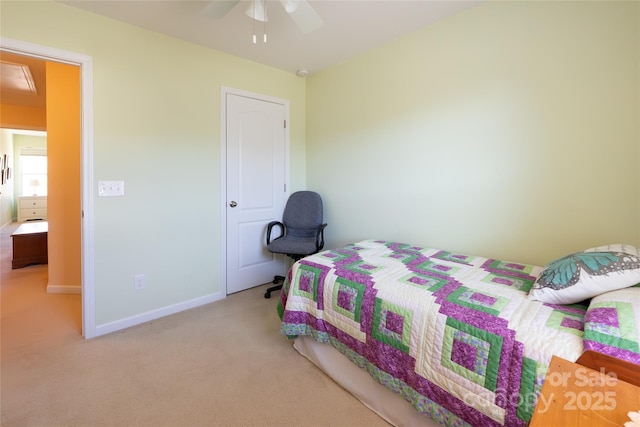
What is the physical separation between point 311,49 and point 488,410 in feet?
9.73

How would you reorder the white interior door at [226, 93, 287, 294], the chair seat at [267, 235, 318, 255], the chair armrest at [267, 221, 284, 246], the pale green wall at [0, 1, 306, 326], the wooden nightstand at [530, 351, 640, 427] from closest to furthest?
1. the wooden nightstand at [530, 351, 640, 427]
2. the pale green wall at [0, 1, 306, 326]
3. the chair seat at [267, 235, 318, 255]
4. the white interior door at [226, 93, 287, 294]
5. the chair armrest at [267, 221, 284, 246]

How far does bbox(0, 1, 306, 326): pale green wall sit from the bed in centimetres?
140

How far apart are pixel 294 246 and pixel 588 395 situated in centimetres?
249

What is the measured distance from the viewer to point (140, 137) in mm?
2445

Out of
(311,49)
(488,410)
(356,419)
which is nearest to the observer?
(488,410)

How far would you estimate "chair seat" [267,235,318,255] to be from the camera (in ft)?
9.60

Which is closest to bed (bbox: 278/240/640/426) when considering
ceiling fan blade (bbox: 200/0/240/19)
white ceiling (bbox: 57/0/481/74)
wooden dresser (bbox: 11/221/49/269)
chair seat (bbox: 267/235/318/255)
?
chair seat (bbox: 267/235/318/255)

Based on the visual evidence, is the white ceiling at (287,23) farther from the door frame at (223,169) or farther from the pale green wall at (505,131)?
the door frame at (223,169)

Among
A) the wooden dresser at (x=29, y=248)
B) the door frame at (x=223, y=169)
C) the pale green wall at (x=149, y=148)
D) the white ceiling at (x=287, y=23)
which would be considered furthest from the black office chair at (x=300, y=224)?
the wooden dresser at (x=29, y=248)

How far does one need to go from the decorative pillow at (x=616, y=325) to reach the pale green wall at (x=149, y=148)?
282 centimetres

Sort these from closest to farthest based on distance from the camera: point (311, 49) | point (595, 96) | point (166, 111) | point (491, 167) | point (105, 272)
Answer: point (595, 96)
point (491, 167)
point (105, 272)
point (166, 111)
point (311, 49)

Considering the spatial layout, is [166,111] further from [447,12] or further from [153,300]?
[447,12]

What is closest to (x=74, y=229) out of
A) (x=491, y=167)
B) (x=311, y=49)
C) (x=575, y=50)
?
(x=311, y=49)

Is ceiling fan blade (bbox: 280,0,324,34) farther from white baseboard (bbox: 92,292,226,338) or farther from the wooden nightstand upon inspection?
white baseboard (bbox: 92,292,226,338)
